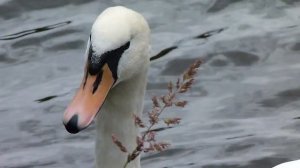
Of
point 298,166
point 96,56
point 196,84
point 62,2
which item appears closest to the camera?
point 96,56

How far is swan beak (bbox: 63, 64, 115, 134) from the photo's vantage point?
4727 millimetres

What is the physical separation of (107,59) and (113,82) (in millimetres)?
141

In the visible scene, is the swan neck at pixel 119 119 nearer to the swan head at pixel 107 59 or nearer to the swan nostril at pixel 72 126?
the swan head at pixel 107 59

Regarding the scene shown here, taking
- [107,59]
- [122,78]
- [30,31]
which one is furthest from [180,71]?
[107,59]

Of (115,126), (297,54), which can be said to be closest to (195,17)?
(297,54)

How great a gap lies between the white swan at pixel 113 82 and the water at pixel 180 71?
1.67 metres

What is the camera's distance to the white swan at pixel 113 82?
188 inches

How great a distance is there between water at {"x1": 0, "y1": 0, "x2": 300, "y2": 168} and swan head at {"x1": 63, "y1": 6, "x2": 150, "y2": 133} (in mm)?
2033

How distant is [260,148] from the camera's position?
7160 mm

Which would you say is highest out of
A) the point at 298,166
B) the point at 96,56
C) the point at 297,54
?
the point at 96,56

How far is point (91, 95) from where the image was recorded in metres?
4.85

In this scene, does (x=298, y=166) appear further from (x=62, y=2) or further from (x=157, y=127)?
(x=62, y=2)

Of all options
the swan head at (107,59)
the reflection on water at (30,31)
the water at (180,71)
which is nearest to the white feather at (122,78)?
the swan head at (107,59)

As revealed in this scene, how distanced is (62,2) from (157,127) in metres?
2.34
